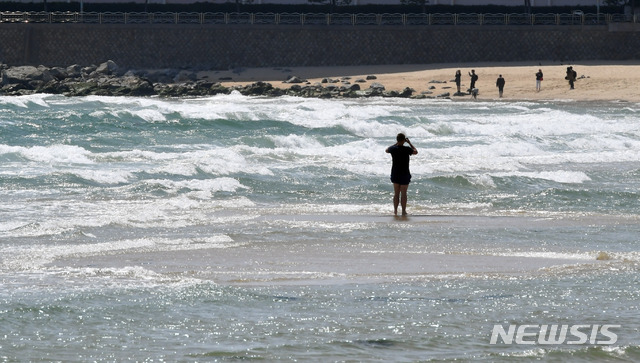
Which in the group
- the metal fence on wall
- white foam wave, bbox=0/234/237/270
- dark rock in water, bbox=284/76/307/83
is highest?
the metal fence on wall

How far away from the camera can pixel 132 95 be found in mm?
51594

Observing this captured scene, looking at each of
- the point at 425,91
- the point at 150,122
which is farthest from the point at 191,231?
the point at 425,91

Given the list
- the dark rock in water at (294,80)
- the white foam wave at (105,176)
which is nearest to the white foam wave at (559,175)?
the white foam wave at (105,176)

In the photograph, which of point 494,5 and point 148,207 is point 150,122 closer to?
point 148,207

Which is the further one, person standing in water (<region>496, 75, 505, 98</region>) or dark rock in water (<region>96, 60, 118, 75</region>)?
dark rock in water (<region>96, 60, 118, 75</region>)

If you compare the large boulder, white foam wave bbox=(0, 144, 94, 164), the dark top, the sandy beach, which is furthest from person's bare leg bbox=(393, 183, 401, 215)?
the large boulder

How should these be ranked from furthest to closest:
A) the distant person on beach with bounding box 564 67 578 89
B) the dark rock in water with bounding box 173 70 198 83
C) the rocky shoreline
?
the dark rock in water with bounding box 173 70 198 83 < the rocky shoreline < the distant person on beach with bounding box 564 67 578 89

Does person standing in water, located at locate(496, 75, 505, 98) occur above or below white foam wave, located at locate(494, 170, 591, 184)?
above

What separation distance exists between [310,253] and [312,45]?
157 feet

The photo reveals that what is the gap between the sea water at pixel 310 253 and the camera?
27.8ft

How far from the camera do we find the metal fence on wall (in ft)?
194

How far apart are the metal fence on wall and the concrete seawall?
0.58m

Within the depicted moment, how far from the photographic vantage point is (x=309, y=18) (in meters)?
60.6

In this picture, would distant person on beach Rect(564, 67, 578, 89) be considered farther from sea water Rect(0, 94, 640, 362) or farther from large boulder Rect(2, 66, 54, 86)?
large boulder Rect(2, 66, 54, 86)
